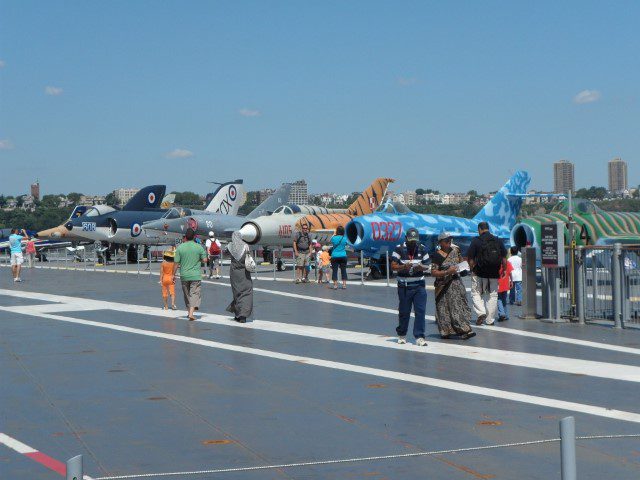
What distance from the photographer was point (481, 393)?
927 centimetres

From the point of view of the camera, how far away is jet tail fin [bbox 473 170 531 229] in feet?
112

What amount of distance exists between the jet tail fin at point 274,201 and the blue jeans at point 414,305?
33551mm

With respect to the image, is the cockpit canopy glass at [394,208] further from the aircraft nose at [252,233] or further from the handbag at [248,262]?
the handbag at [248,262]

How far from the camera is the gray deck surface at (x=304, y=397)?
6641 millimetres

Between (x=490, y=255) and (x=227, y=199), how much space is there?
38829 millimetres

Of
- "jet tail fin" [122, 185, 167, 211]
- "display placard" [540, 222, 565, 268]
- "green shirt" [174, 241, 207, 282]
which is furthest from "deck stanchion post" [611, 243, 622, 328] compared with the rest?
"jet tail fin" [122, 185, 167, 211]

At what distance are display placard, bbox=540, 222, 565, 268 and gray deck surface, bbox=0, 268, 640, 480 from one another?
123cm

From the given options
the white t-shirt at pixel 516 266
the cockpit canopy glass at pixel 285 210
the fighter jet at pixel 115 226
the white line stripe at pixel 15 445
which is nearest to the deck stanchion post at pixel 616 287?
the white t-shirt at pixel 516 266

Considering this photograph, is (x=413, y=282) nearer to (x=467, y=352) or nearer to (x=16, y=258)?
(x=467, y=352)

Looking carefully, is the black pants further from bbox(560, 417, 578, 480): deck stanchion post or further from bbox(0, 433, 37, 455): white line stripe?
bbox(560, 417, 578, 480): deck stanchion post

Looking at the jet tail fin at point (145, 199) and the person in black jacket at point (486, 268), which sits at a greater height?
the jet tail fin at point (145, 199)

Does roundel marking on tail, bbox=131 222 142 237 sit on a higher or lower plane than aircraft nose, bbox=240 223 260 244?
higher

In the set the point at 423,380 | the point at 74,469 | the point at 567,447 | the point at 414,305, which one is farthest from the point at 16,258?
the point at 567,447

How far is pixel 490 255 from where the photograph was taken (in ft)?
49.2
